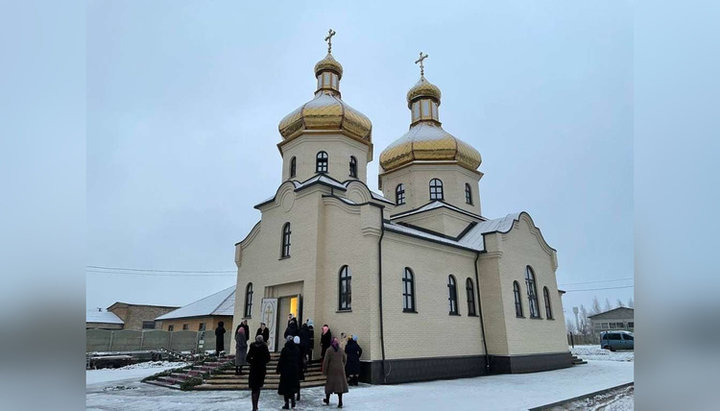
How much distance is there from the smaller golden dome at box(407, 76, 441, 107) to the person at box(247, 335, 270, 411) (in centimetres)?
1893

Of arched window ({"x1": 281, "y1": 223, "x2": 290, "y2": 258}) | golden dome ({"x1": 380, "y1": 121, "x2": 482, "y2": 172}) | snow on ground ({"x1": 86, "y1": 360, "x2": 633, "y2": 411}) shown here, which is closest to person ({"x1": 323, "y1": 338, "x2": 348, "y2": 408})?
snow on ground ({"x1": 86, "y1": 360, "x2": 633, "y2": 411})

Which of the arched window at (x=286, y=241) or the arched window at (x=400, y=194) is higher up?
the arched window at (x=400, y=194)

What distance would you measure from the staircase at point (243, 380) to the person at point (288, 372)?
2.68 meters

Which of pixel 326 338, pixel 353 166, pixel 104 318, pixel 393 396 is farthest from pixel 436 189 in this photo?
pixel 104 318

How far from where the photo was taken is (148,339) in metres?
25.1

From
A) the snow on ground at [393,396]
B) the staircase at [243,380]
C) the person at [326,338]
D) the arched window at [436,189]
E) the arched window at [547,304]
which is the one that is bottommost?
the snow on ground at [393,396]

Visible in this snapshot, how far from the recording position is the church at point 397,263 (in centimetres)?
1336

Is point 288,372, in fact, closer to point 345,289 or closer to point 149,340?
point 345,289

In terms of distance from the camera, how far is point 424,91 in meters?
24.4

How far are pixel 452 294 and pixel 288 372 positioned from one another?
880 cm

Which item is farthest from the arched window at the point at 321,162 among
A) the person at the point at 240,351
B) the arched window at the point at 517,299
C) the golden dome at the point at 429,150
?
the arched window at the point at 517,299

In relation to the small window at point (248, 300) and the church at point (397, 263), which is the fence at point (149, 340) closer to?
the small window at point (248, 300)
